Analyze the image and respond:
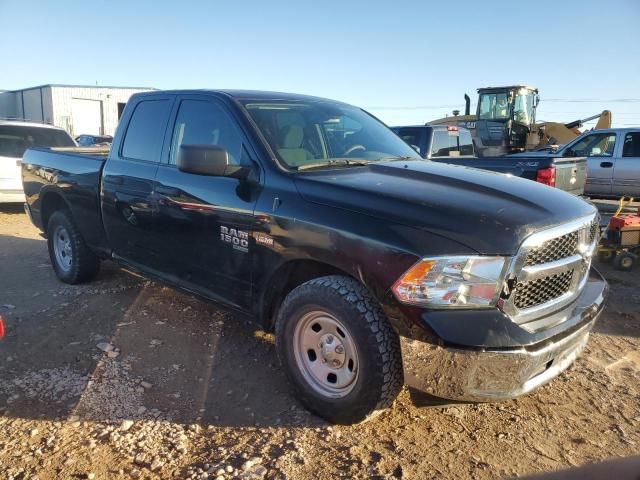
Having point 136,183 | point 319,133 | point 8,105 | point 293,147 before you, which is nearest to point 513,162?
point 319,133

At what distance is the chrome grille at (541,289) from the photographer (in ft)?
8.16

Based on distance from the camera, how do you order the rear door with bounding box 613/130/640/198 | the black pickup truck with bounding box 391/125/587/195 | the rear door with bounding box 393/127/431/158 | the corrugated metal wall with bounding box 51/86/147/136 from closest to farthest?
the black pickup truck with bounding box 391/125/587/195, the rear door with bounding box 393/127/431/158, the rear door with bounding box 613/130/640/198, the corrugated metal wall with bounding box 51/86/147/136

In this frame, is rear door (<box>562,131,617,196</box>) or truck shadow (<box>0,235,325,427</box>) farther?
rear door (<box>562,131,617,196</box>)

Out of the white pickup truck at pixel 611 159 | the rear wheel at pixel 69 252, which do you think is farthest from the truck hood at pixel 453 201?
the white pickup truck at pixel 611 159

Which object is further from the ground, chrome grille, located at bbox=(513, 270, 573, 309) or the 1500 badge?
the 1500 badge

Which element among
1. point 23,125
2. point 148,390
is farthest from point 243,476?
point 23,125

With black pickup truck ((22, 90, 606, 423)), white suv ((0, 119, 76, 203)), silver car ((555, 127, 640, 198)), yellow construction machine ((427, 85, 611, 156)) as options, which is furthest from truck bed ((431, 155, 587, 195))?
yellow construction machine ((427, 85, 611, 156))

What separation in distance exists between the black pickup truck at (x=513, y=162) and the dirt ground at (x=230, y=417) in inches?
109

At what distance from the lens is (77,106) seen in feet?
132

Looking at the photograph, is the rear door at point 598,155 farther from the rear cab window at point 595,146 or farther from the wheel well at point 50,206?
the wheel well at point 50,206

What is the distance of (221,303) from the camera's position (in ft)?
11.6

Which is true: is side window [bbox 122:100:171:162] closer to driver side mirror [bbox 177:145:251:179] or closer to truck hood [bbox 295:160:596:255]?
driver side mirror [bbox 177:145:251:179]

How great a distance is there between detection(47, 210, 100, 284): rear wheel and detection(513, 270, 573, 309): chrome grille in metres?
4.19

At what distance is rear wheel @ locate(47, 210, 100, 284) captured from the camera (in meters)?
5.09
